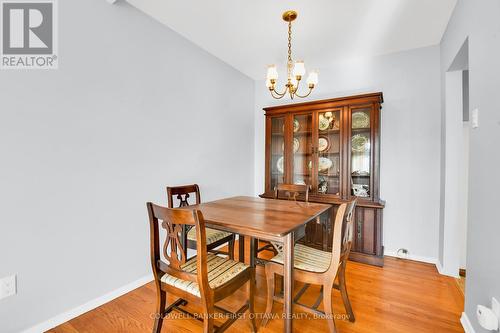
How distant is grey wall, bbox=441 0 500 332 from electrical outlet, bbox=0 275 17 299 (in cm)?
275

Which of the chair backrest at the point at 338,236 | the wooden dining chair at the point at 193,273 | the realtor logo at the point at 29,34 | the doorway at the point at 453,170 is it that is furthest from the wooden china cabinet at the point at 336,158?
the realtor logo at the point at 29,34

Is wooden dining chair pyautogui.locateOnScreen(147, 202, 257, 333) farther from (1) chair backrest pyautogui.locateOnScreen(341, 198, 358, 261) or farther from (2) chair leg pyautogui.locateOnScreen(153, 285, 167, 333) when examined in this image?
(1) chair backrest pyautogui.locateOnScreen(341, 198, 358, 261)

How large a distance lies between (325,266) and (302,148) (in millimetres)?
1896

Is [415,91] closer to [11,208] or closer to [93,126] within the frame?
[93,126]

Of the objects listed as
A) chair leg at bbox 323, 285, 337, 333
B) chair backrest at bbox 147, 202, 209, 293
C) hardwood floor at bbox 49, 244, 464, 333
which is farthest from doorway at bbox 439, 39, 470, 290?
chair backrest at bbox 147, 202, 209, 293

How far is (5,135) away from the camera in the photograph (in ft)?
4.64

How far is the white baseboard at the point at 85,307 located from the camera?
1552mm

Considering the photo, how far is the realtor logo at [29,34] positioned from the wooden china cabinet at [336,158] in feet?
7.89

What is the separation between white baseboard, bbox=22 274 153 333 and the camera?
5.09 ft

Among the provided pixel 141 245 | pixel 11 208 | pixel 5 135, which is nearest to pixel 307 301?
pixel 141 245

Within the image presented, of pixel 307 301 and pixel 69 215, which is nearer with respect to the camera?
pixel 69 215

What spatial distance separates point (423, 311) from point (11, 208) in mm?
2981

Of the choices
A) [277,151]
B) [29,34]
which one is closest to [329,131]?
[277,151]

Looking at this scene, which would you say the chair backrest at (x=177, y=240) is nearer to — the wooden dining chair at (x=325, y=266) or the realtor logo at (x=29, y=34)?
the wooden dining chair at (x=325, y=266)
